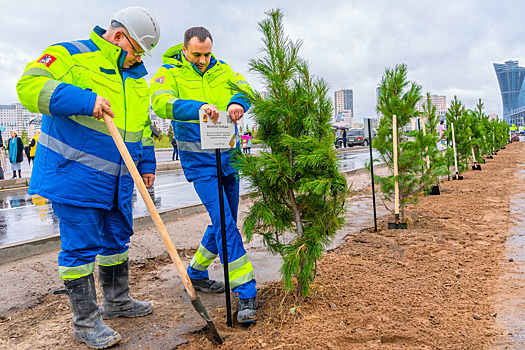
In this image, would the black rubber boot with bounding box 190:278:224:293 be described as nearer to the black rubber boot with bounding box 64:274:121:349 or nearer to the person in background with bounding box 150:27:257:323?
the person in background with bounding box 150:27:257:323

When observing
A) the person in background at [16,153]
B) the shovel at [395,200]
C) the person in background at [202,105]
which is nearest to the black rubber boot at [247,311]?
the person in background at [202,105]

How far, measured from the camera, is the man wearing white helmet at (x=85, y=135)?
2.37m

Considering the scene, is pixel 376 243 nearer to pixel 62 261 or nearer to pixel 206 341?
pixel 206 341

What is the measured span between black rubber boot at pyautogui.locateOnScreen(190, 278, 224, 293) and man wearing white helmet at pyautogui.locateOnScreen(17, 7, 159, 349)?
1030 millimetres

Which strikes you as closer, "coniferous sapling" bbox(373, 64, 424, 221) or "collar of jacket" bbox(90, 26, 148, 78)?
"collar of jacket" bbox(90, 26, 148, 78)

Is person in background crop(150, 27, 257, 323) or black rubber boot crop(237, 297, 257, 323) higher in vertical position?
person in background crop(150, 27, 257, 323)

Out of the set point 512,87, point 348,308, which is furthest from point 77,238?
point 512,87

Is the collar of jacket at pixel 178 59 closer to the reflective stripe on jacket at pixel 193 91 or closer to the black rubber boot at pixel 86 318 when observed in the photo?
the reflective stripe on jacket at pixel 193 91

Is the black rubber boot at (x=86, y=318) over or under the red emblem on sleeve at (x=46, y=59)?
A: under

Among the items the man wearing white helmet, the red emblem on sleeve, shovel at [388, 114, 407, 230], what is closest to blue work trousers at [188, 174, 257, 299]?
the man wearing white helmet

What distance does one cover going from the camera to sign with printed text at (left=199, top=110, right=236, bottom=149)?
8.62ft

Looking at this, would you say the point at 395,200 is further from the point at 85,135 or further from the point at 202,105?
the point at 85,135

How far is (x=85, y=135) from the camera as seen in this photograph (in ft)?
8.41

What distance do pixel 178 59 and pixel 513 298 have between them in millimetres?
3055
